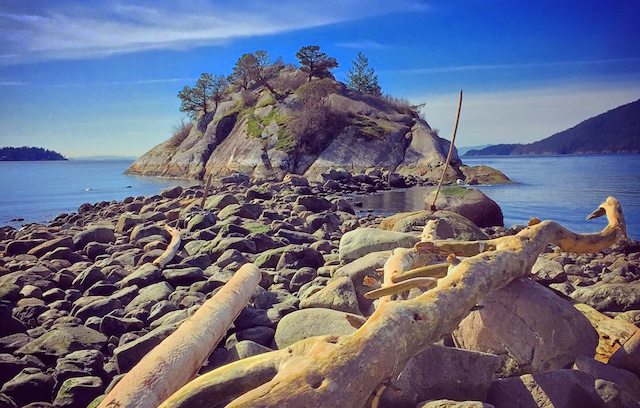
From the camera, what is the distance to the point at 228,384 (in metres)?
2.79

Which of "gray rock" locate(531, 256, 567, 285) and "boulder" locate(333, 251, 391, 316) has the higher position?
"boulder" locate(333, 251, 391, 316)

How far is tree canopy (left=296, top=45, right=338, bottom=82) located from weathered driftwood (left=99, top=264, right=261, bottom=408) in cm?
4956

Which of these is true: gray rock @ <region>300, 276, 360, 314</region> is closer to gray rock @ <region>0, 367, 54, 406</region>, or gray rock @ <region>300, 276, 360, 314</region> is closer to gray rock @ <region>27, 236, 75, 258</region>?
gray rock @ <region>0, 367, 54, 406</region>

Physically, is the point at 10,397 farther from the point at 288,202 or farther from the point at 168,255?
the point at 288,202

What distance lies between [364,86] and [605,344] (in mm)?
56528

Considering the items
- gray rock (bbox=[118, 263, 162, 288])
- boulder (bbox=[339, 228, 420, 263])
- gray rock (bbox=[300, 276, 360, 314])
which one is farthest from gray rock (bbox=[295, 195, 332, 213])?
gray rock (bbox=[300, 276, 360, 314])

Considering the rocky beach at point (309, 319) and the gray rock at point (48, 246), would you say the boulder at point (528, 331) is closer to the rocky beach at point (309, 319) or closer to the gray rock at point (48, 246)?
the rocky beach at point (309, 319)

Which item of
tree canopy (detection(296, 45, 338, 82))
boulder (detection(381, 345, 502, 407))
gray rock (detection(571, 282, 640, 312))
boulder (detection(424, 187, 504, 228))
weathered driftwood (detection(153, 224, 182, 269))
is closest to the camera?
boulder (detection(381, 345, 502, 407))

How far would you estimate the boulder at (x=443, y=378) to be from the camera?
304 cm

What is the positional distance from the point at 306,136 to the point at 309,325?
124 feet

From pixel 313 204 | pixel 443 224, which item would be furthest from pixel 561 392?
pixel 313 204

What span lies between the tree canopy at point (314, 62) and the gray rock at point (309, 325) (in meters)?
49.6

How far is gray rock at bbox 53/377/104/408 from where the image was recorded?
368 centimetres

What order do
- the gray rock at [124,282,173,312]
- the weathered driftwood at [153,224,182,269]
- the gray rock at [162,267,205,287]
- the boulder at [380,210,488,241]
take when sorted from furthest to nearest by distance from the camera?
the boulder at [380,210,488,241], the weathered driftwood at [153,224,182,269], the gray rock at [162,267,205,287], the gray rock at [124,282,173,312]
